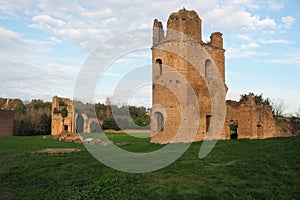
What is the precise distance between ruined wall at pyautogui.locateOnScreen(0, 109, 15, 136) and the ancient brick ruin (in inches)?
954

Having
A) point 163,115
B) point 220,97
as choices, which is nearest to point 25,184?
point 163,115

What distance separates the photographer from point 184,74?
1955 centimetres

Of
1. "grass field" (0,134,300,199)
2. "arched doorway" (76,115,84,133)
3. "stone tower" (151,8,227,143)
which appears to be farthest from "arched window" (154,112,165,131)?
"arched doorway" (76,115,84,133)

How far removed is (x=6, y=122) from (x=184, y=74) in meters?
27.5

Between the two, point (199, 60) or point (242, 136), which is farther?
point (242, 136)

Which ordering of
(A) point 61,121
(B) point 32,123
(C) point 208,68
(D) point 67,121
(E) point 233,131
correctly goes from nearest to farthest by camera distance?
1. (C) point 208,68
2. (E) point 233,131
3. (D) point 67,121
4. (A) point 61,121
5. (B) point 32,123

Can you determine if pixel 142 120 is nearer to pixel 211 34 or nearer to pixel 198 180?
pixel 211 34

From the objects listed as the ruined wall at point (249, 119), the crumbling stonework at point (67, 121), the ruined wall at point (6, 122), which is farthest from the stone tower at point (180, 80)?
the ruined wall at point (6, 122)

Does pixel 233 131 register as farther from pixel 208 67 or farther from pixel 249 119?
pixel 208 67

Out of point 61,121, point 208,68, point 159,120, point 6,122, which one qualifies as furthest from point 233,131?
point 6,122

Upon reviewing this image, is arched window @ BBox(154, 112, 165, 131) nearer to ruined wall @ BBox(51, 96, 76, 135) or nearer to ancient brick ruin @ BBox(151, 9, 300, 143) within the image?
ancient brick ruin @ BBox(151, 9, 300, 143)

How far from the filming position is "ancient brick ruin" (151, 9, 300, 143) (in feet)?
64.2

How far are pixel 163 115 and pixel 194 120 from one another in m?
2.24

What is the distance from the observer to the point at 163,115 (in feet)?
65.7
